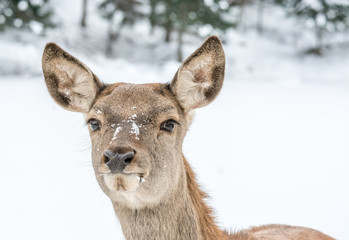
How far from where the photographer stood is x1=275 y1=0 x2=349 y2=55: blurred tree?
21.8 metres

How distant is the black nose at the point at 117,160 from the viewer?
2438 millimetres

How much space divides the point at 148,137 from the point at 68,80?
99 centimetres

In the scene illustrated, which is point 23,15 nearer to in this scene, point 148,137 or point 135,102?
point 135,102

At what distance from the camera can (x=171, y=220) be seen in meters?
2.84

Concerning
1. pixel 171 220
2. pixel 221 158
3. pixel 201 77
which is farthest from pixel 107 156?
pixel 221 158

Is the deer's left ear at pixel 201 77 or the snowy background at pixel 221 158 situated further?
the snowy background at pixel 221 158

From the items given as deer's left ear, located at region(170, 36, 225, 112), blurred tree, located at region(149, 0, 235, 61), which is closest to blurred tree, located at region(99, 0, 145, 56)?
blurred tree, located at region(149, 0, 235, 61)

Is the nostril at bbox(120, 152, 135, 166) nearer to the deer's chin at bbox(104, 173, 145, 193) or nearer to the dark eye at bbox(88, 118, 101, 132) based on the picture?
the deer's chin at bbox(104, 173, 145, 193)

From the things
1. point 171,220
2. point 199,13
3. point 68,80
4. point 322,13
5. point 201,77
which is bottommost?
point 171,220

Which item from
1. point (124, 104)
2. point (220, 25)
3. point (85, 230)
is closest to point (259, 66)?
point (220, 25)

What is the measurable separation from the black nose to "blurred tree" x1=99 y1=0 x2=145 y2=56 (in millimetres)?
20484

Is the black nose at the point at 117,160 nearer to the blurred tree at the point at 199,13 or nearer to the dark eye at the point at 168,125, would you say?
the dark eye at the point at 168,125

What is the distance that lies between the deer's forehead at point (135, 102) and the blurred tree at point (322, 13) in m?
21.3

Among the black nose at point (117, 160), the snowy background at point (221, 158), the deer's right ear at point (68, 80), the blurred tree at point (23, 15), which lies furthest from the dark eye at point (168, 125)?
the blurred tree at point (23, 15)
